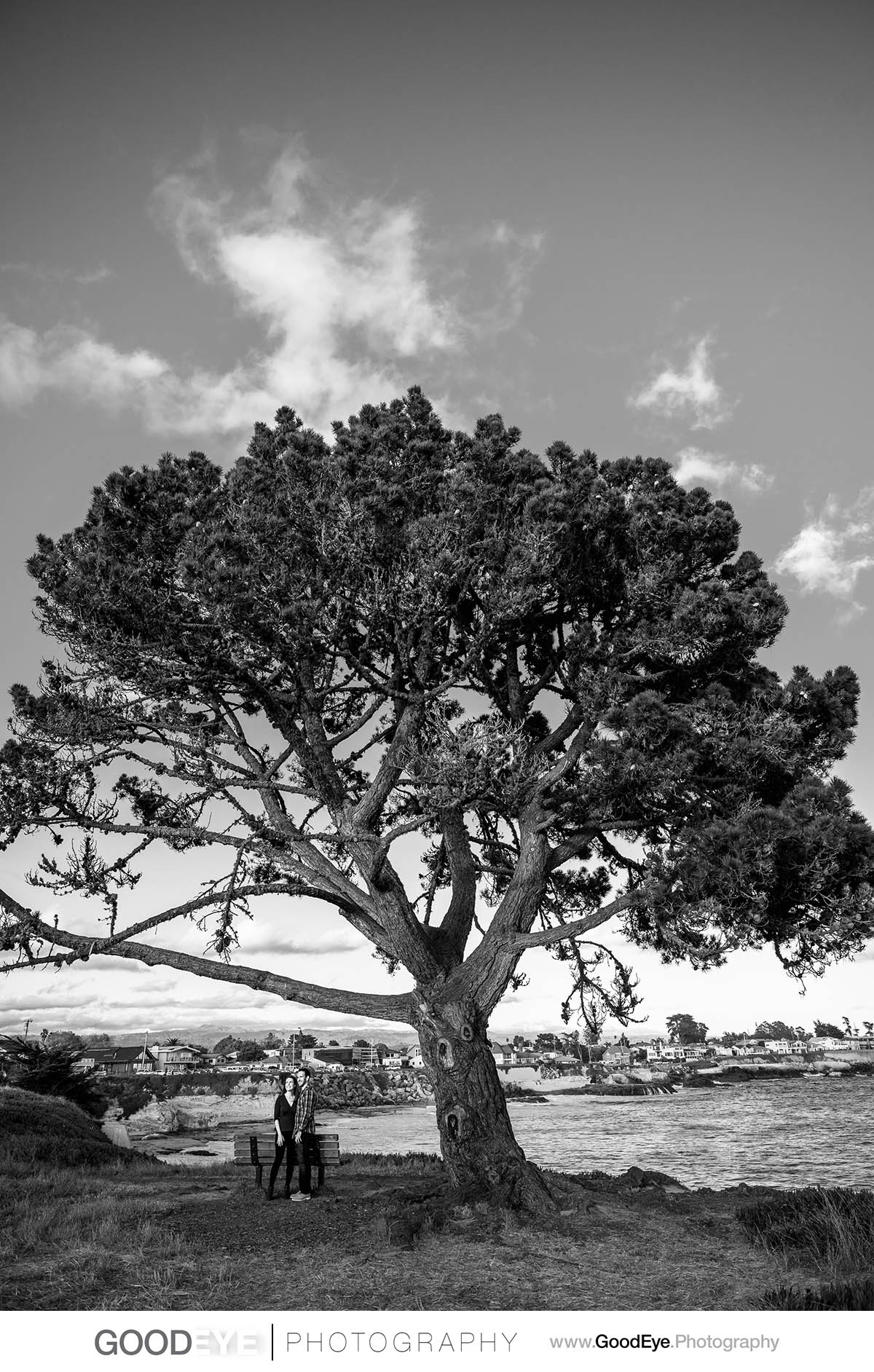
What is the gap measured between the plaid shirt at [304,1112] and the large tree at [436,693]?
1.17 m

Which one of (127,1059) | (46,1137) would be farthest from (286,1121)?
(127,1059)

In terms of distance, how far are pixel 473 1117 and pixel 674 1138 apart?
31.2 m

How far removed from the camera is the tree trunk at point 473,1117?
9289 millimetres

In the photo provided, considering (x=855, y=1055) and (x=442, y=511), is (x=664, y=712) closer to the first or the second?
(x=442, y=511)

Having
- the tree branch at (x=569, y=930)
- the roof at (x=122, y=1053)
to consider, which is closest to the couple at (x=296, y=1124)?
the tree branch at (x=569, y=930)

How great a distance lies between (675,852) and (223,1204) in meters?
6.82

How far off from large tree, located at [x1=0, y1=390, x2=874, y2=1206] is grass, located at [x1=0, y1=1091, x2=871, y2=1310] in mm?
1208

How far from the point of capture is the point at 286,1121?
1091 centimetres

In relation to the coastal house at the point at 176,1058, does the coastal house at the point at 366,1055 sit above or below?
below

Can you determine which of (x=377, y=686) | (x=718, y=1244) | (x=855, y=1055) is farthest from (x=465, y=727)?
(x=855, y=1055)

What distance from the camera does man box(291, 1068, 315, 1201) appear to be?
1058 centimetres

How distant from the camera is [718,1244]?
7.87 meters

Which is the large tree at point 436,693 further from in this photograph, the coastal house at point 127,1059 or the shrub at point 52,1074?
the coastal house at point 127,1059

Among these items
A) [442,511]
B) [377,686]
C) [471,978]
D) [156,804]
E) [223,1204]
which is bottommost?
[223,1204]
